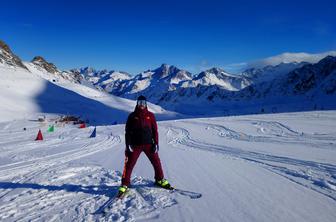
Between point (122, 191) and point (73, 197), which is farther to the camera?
point (73, 197)

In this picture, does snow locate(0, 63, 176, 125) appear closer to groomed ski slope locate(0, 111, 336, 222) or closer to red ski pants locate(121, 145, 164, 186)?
groomed ski slope locate(0, 111, 336, 222)

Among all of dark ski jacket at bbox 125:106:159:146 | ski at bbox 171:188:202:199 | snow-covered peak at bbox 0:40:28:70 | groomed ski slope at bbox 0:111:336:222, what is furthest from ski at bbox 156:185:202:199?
snow-covered peak at bbox 0:40:28:70

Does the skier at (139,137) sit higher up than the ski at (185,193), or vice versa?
the skier at (139,137)

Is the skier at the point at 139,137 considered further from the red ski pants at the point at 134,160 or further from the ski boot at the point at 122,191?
the ski boot at the point at 122,191

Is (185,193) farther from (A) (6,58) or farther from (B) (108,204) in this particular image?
(A) (6,58)

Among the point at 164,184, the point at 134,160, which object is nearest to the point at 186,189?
the point at 164,184

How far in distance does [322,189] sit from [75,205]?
16.7 feet

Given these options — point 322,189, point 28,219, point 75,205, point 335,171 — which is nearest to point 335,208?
point 322,189

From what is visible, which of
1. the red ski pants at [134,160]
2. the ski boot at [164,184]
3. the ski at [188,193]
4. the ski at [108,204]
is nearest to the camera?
the ski at [108,204]

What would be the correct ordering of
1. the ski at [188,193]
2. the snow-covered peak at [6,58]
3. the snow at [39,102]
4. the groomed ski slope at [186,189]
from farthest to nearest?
the snow-covered peak at [6,58] → the snow at [39,102] → the ski at [188,193] → the groomed ski slope at [186,189]

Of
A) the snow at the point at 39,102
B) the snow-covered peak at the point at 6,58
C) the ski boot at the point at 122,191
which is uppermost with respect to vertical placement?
the snow-covered peak at the point at 6,58

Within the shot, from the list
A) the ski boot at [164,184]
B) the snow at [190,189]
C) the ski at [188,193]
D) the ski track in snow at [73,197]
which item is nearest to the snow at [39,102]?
the snow at [190,189]

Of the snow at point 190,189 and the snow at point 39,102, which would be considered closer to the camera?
the snow at point 190,189

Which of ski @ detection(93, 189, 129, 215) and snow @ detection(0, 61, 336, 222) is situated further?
ski @ detection(93, 189, 129, 215)
